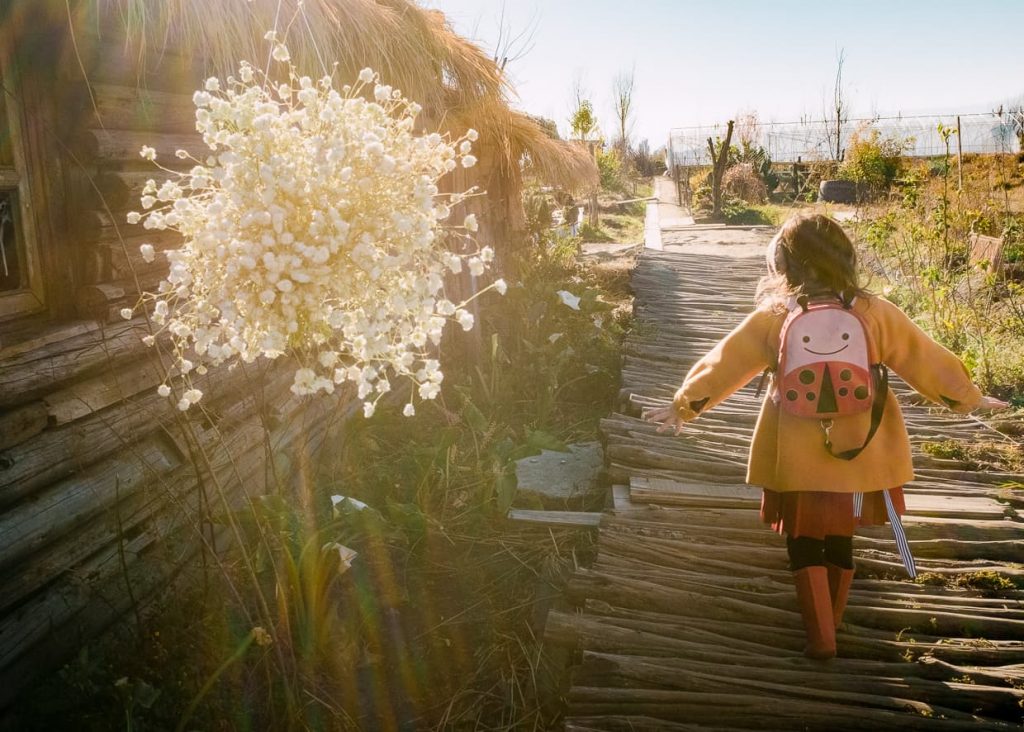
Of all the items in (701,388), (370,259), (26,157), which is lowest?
(701,388)

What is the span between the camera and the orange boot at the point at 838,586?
281 centimetres

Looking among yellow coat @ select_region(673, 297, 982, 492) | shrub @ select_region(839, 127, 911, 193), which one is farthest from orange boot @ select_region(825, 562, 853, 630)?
shrub @ select_region(839, 127, 911, 193)

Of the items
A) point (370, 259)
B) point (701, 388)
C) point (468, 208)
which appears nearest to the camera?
point (370, 259)

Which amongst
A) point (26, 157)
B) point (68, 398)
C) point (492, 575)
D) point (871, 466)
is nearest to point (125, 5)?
Answer: point (26, 157)

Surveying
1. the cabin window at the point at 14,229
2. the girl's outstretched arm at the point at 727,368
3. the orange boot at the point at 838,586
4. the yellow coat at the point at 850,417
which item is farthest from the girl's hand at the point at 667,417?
the cabin window at the point at 14,229

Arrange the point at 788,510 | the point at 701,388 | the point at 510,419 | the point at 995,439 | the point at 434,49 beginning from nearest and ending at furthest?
the point at 788,510, the point at 701,388, the point at 995,439, the point at 434,49, the point at 510,419

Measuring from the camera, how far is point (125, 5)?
2.96 meters

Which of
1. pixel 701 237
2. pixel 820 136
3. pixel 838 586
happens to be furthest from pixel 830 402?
pixel 820 136

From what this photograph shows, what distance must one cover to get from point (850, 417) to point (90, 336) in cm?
262

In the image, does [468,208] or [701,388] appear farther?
[468,208]

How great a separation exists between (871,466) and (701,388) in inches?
24.5

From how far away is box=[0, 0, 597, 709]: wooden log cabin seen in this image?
98.8 inches

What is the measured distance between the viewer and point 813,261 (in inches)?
107

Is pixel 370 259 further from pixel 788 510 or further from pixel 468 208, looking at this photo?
pixel 468 208
